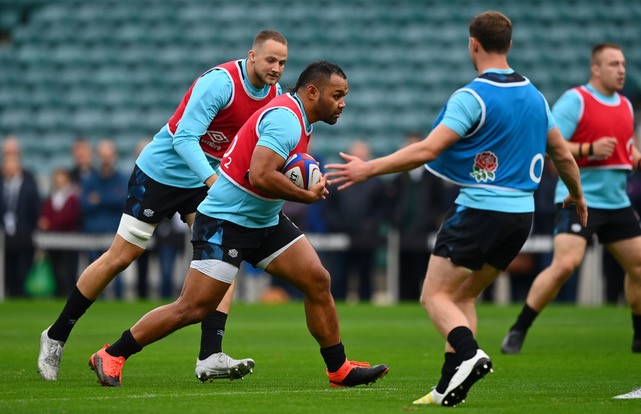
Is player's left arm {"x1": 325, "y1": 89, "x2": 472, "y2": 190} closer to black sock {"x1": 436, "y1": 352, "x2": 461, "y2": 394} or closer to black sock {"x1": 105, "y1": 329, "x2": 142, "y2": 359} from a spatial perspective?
black sock {"x1": 436, "y1": 352, "x2": 461, "y2": 394}

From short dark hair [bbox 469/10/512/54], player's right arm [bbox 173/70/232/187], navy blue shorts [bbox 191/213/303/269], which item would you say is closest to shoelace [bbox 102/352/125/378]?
navy blue shorts [bbox 191/213/303/269]

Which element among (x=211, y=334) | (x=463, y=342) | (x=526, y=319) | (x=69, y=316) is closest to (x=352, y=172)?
(x=463, y=342)

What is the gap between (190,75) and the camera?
24844 millimetres

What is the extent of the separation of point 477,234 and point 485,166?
41 cm

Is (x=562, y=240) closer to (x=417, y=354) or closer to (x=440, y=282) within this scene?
(x=417, y=354)

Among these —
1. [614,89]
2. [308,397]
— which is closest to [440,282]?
[308,397]

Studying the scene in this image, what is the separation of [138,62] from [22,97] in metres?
2.43

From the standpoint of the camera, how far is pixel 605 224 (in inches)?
437

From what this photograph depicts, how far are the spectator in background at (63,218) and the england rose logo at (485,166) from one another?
1421 centimetres

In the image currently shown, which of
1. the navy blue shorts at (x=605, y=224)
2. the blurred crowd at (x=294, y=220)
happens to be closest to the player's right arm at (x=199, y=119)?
the navy blue shorts at (x=605, y=224)

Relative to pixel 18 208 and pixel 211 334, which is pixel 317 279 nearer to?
pixel 211 334

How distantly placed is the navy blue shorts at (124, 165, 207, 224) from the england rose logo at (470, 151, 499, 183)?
8.62 feet

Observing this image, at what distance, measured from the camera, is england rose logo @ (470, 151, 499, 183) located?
7.25m

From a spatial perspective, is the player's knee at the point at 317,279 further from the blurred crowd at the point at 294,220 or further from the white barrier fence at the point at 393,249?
the white barrier fence at the point at 393,249
